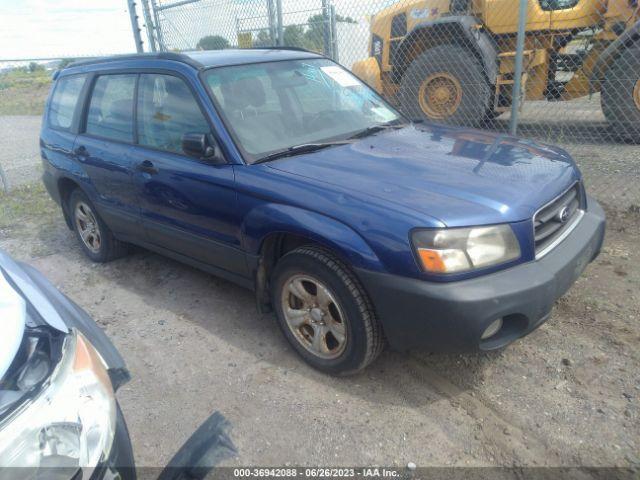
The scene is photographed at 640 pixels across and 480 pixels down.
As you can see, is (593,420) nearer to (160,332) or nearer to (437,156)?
(437,156)

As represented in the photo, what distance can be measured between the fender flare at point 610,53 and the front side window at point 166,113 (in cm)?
560

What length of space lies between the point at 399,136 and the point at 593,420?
202cm

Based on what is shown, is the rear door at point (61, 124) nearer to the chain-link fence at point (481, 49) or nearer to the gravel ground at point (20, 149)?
the chain-link fence at point (481, 49)

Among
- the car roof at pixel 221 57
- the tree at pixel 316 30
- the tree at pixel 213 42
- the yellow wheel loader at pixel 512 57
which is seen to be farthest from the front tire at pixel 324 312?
the tree at pixel 213 42

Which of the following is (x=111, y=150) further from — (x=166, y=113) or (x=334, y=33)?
(x=334, y=33)

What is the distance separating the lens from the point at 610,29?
673cm

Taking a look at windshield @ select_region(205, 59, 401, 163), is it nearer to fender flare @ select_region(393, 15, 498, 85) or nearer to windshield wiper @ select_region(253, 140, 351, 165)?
windshield wiper @ select_region(253, 140, 351, 165)

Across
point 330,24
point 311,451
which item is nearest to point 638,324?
point 311,451

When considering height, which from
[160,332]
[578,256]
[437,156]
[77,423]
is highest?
[437,156]

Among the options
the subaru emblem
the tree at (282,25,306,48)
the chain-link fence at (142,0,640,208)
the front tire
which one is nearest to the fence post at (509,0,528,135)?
the chain-link fence at (142,0,640,208)

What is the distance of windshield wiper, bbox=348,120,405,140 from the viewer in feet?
11.4

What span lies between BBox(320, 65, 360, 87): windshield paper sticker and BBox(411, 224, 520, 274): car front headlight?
6.50 ft

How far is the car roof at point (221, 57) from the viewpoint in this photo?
3.53m

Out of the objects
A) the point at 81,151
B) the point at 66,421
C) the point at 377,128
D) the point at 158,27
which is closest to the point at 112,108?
the point at 81,151
